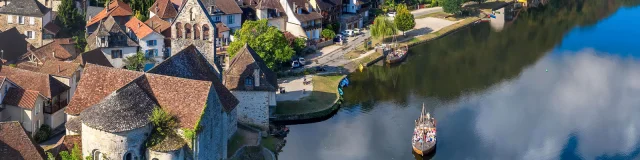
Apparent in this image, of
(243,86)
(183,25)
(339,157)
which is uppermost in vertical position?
(183,25)

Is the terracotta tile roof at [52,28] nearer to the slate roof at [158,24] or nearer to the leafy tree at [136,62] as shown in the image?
the slate roof at [158,24]

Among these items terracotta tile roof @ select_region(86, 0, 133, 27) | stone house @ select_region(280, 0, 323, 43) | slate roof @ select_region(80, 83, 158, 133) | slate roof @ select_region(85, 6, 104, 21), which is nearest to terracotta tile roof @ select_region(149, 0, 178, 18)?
terracotta tile roof @ select_region(86, 0, 133, 27)

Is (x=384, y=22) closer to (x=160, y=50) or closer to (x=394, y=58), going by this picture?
(x=394, y=58)

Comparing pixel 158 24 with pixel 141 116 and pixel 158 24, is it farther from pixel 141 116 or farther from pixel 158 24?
pixel 141 116

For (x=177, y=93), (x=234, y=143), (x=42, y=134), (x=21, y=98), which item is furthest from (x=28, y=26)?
(x=177, y=93)

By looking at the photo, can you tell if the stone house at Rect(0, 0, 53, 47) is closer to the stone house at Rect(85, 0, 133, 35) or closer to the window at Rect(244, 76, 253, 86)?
the stone house at Rect(85, 0, 133, 35)

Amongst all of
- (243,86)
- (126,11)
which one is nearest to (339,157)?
(243,86)

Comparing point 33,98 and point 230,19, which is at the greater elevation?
point 230,19
